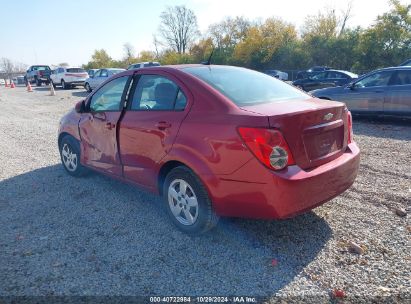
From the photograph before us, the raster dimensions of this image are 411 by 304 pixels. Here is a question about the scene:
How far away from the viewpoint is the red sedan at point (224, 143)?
8.33ft

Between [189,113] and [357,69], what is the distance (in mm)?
27965

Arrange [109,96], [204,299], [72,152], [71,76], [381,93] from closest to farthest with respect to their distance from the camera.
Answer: [204,299]
[109,96]
[72,152]
[381,93]
[71,76]

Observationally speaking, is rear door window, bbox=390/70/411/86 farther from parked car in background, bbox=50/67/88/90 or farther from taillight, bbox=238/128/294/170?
parked car in background, bbox=50/67/88/90

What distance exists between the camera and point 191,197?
10.1 ft

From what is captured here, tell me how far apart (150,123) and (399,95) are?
276 inches

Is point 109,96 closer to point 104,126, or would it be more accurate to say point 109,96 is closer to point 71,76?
point 104,126

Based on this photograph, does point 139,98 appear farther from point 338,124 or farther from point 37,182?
point 37,182

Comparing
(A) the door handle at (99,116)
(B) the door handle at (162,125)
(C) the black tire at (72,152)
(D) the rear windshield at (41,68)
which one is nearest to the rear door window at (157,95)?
(B) the door handle at (162,125)

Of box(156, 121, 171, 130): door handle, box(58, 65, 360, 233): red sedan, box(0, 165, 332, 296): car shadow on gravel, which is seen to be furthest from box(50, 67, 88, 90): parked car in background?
box(156, 121, 171, 130): door handle

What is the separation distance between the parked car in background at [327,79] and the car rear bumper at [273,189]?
1283 centimetres

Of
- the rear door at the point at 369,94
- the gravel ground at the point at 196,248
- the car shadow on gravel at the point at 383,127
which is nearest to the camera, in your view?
the gravel ground at the point at 196,248

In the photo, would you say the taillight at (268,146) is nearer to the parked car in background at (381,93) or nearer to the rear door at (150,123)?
the rear door at (150,123)

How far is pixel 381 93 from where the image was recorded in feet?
26.4

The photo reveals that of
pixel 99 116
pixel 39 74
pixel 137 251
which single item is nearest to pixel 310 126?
pixel 137 251
